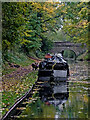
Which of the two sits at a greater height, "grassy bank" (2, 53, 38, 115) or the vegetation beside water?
the vegetation beside water

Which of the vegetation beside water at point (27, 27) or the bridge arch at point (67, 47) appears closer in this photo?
the vegetation beside water at point (27, 27)

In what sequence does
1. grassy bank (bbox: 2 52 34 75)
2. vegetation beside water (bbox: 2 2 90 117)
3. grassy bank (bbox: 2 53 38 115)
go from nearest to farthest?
1. grassy bank (bbox: 2 53 38 115)
2. vegetation beside water (bbox: 2 2 90 117)
3. grassy bank (bbox: 2 52 34 75)

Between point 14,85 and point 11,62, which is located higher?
point 11,62

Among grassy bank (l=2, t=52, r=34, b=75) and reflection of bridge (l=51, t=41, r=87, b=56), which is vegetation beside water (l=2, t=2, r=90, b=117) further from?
reflection of bridge (l=51, t=41, r=87, b=56)

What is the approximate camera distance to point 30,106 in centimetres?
803

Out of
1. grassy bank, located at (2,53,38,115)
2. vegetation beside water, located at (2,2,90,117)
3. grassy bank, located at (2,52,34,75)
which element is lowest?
grassy bank, located at (2,53,38,115)

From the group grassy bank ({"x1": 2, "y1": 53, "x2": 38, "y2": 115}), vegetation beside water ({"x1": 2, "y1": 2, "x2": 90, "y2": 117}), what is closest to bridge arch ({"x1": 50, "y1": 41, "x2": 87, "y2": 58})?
vegetation beside water ({"x1": 2, "y1": 2, "x2": 90, "y2": 117})

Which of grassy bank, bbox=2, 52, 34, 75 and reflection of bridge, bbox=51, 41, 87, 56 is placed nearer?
grassy bank, bbox=2, 52, 34, 75

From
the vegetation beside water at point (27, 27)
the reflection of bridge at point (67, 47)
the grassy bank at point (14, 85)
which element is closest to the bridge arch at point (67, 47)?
the reflection of bridge at point (67, 47)

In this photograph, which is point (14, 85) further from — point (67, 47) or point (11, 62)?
point (67, 47)

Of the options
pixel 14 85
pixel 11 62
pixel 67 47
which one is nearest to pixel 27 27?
pixel 11 62

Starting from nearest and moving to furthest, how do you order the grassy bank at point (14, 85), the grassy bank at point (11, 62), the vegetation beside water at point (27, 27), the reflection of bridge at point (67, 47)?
the grassy bank at point (14, 85) → the vegetation beside water at point (27, 27) → the grassy bank at point (11, 62) → the reflection of bridge at point (67, 47)

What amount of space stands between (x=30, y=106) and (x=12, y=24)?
1092 cm

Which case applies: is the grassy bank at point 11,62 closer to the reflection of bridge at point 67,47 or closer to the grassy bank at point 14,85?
the grassy bank at point 14,85
